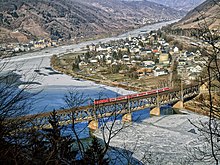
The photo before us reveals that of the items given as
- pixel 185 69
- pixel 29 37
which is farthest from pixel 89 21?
pixel 185 69

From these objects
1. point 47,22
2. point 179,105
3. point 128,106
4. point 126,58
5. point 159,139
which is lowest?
point 179,105

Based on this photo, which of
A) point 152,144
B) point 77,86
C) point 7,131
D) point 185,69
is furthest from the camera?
point 185,69

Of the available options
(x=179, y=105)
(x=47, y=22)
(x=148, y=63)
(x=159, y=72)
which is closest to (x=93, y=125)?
(x=179, y=105)

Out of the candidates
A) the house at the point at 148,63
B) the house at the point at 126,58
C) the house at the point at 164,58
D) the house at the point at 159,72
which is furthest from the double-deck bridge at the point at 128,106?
the house at the point at 126,58

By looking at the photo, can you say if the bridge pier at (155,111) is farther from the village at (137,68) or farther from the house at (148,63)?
the house at (148,63)

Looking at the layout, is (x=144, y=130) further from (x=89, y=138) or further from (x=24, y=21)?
(x=24, y=21)

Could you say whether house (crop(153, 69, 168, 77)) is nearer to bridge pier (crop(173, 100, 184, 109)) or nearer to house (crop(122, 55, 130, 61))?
house (crop(122, 55, 130, 61))

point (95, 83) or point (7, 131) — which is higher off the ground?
point (7, 131)

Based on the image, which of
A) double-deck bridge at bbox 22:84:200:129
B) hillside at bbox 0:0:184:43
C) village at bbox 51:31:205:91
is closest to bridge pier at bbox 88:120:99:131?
double-deck bridge at bbox 22:84:200:129

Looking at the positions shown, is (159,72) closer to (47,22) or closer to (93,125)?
(93,125)
